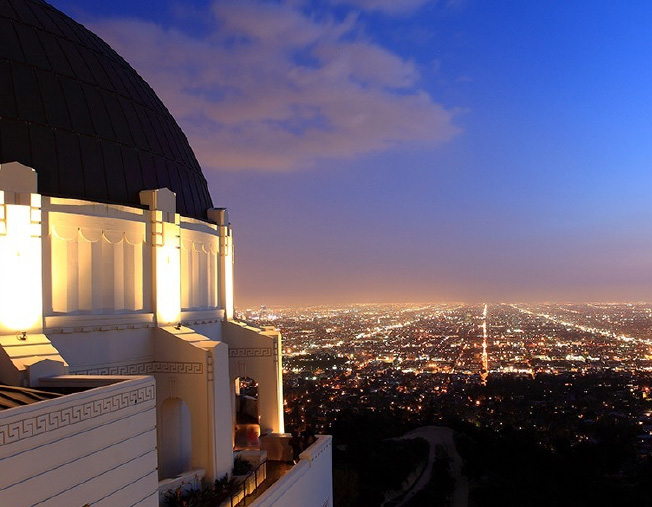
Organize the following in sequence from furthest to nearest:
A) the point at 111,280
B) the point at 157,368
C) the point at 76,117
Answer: the point at 157,368, the point at 76,117, the point at 111,280

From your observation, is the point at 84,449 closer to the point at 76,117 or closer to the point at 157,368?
the point at 157,368

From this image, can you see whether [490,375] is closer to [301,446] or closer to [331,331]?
[331,331]

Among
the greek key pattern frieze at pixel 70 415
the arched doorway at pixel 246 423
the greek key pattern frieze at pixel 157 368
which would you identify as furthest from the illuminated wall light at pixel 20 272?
the arched doorway at pixel 246 423

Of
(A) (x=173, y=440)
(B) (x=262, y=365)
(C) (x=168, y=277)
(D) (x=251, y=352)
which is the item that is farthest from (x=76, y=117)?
(B) (x=262, y=365)

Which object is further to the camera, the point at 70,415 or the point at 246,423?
the point at 246,423

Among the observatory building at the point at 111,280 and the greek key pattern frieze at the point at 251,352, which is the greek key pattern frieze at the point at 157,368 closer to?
the observatory building at the point at 111,280

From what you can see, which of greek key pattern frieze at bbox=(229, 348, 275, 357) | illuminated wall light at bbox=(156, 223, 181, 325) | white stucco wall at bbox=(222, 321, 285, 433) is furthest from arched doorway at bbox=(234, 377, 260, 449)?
illuminated wall light at bbox=(156, 223, 181, 325)

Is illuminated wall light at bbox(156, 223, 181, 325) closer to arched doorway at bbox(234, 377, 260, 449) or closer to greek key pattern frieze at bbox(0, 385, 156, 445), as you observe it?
greek key pattern frieze at bbox(0, 385, 156, 445)
